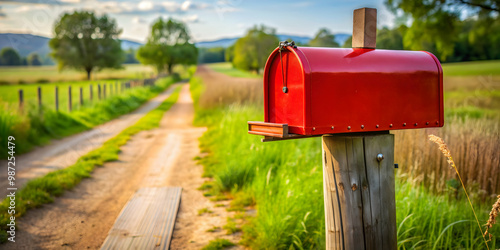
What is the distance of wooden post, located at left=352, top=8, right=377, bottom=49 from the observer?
2.56 meters

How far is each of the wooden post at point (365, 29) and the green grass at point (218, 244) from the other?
2605mm

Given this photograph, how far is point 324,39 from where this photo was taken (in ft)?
25.3

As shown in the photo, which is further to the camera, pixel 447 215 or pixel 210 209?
pixel 210 209

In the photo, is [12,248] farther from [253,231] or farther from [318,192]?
[318,192]

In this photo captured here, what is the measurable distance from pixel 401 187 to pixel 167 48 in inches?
2656

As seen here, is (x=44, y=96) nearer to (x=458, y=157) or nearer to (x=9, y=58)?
(x=9, y=58)

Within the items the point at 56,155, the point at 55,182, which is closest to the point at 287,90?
the point at 55,182

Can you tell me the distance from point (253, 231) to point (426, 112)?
252 cm

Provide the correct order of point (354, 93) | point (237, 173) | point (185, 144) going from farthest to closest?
point (185, 144), point (237, 173), point (354, 93)

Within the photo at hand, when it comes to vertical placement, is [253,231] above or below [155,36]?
below

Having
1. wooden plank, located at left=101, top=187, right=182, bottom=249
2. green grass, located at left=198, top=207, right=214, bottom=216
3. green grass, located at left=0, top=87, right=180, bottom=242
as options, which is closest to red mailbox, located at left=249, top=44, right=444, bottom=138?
wooden plank, located at left=101, top=187, right=182, bottom=249

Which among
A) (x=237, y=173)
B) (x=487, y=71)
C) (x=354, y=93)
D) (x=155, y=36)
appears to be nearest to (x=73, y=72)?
(x=155, y=36)

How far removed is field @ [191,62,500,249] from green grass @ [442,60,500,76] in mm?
13250

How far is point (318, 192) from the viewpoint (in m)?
4.65
